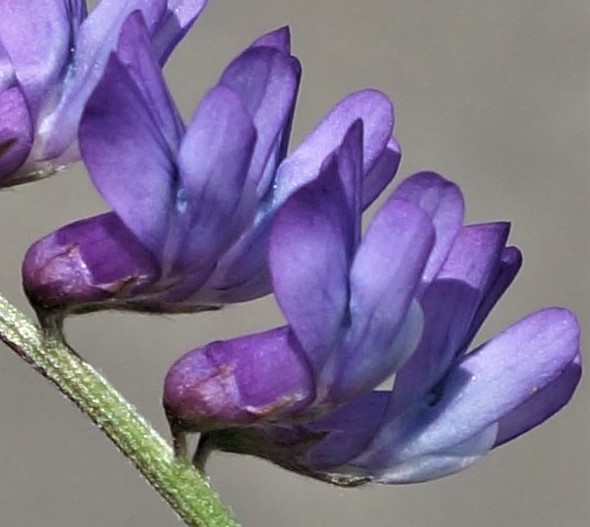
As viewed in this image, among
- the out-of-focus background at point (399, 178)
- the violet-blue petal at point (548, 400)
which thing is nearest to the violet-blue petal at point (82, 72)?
the violet-blue petal at point (548, 400)

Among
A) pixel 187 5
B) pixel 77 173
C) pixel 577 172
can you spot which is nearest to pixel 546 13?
pixel 577 172

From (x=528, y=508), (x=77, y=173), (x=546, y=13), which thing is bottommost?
(x=528, y=508)

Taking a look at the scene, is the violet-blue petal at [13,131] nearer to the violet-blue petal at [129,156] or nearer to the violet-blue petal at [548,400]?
the violet-blue petal at [129,156]

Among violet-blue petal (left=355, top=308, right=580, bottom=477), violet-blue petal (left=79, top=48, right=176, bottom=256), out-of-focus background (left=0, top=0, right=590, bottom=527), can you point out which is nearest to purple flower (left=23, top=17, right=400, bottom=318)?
violet-blue petal (left=79, top=48, right=176, bottom=256)

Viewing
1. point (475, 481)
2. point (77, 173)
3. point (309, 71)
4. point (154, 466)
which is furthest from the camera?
point (309, 71)

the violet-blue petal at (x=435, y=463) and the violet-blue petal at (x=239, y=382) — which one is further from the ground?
the violet-blue petal at (x=239, y=382)

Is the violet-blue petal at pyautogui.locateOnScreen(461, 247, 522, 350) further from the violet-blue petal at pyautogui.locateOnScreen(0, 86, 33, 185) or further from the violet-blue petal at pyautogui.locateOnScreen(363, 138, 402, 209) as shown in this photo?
the violet-blue petal at pyautogui.locateOnScreen(0, 86, 33, 185)

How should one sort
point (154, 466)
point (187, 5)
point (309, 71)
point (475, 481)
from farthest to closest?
point (309, 71) < point (475, 481) < point (187, 5) < point (154, 466)

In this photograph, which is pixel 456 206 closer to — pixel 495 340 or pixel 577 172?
pixel 495 340
